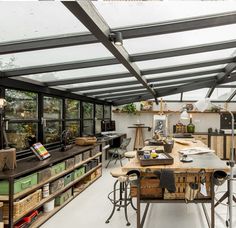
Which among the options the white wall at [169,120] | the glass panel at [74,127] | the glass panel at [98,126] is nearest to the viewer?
the glass panel at [74,127]

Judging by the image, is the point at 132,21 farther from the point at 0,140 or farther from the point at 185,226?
the point at 185,226

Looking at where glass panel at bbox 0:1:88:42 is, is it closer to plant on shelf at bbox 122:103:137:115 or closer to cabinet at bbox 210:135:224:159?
plant on shelf at bbox 122:103:137:115

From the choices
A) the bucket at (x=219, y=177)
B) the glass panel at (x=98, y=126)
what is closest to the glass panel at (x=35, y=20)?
Result: the bucket at (x=219, y=177)

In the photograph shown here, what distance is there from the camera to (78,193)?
14.4ft

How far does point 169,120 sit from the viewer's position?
8.93m

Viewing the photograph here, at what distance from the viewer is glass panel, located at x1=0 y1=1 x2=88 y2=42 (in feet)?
5.41

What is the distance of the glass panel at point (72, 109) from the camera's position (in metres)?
5.44

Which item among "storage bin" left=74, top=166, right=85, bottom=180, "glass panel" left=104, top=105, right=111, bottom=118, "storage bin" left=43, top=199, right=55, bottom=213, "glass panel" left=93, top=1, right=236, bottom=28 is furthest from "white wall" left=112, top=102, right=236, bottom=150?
"glass panel" left=93, top=1, right=236, bottom=28

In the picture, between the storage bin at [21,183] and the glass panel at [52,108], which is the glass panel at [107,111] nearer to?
the glass panel at [52,108]

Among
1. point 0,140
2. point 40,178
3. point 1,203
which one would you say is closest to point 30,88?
point 0,140

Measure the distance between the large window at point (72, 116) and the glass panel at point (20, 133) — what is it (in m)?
1.30

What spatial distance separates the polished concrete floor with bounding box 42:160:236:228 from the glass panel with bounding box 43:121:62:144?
1.28m

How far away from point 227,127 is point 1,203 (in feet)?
26.4

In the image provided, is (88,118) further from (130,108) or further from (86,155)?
(130,108)
